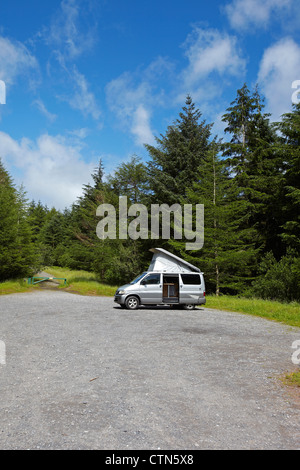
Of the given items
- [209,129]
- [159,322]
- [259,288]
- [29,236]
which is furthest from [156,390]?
[209,129]

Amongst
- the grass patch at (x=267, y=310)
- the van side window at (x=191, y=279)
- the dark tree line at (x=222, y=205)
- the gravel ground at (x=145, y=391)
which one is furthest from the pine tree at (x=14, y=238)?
the gravel ground at (x=145, y=391)

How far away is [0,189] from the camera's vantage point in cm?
3133

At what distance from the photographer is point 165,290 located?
1828 cm

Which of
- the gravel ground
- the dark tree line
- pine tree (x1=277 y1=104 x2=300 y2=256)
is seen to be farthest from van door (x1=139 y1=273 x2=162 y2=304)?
pine tree (x1=277 y1=104 x2=300 y2=256)

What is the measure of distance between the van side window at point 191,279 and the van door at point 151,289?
55.9 inches

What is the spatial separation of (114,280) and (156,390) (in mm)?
31870

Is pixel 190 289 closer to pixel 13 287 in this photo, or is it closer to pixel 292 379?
pixel 292 379

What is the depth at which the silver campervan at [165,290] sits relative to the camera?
16.0 m

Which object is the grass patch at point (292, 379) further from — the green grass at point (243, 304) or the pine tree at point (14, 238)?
the pine tree at point (14, 238)

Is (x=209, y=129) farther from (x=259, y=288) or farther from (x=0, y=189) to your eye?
(x=0, y=189)

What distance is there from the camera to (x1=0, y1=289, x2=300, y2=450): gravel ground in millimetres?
3498

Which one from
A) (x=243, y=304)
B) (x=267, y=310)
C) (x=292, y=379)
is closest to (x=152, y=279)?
(x=243, y=304)

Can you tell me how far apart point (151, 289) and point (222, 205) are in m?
14.2

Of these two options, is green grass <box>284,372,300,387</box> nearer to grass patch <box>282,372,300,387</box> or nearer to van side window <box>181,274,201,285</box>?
grass patch <box>282,372,300,387</box>
